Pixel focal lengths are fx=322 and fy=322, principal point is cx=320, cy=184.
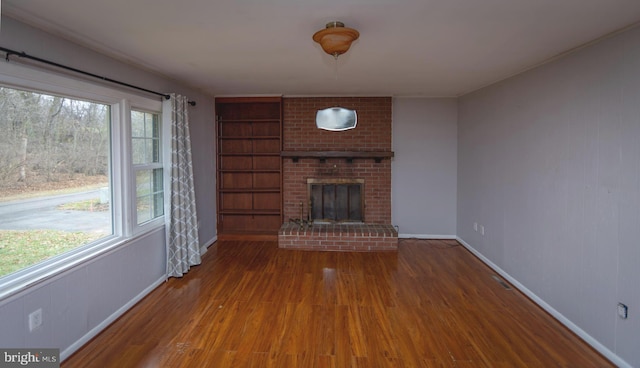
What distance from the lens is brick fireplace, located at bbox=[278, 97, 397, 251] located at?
5.18 m

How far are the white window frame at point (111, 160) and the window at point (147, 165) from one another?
8 cm

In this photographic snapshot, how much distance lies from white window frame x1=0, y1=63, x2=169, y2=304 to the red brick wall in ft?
7.11

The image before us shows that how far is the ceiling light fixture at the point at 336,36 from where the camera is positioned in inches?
79.8

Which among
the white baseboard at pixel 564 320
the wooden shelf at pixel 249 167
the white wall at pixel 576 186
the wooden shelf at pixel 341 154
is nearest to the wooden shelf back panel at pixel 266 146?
the wooden shelf at pixel 249 167

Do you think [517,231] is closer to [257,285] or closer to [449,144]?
[449,144]

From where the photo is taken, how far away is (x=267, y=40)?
2473mm

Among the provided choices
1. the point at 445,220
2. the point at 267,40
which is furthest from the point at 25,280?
the point at 445,220

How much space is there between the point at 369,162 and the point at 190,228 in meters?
2.86

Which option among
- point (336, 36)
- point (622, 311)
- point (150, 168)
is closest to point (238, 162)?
point (150, 168)

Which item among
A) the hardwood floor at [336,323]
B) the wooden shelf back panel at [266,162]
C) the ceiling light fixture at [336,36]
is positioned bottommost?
the hardwood floor at [336,323]

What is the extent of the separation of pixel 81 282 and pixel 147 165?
4.36 ft

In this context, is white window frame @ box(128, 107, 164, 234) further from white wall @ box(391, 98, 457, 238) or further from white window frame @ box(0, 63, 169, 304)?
white wall @ box(391, 98, 457, 238)

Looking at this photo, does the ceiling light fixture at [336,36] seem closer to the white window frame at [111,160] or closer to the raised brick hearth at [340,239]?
the white window frame at [111,160]

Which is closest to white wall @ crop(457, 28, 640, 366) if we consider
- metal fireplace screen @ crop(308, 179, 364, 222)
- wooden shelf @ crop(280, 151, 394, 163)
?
wooden shelf @ crop(280, 151, 394, 163)
